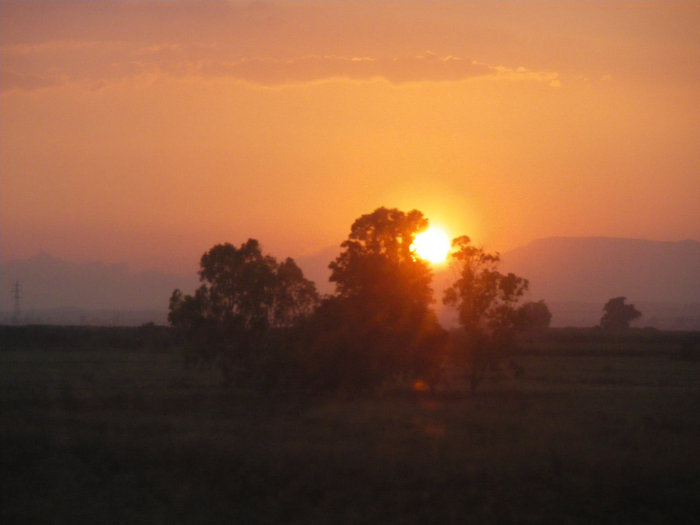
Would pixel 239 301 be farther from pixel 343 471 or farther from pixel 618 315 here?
pixel 618 315

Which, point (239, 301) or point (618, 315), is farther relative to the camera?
point (618, 315)

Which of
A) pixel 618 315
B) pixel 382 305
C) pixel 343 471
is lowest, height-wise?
pixel 343 471

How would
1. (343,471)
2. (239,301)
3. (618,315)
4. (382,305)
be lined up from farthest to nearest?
(618,315) < (239,301) < (382,305) < (343,471)

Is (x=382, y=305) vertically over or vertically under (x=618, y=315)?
under

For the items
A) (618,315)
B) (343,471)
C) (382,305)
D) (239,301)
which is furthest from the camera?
(618,315)

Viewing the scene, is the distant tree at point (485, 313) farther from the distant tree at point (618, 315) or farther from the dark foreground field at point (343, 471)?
the distant tree at point (618, 315)

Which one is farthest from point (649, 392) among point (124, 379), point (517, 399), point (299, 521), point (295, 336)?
point (299, 521)

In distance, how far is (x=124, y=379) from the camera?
137ft

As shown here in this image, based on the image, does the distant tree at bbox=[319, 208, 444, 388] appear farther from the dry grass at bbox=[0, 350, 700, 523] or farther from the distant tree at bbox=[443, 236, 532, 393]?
the dry grass at bbox=[0, 350, 700, 523]

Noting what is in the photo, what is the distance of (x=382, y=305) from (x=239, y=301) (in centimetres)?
797

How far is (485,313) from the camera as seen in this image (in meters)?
42.7

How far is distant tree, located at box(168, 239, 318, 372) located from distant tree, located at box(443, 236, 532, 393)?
8.10 m

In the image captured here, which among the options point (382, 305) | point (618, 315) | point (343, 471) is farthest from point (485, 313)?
point (618, 315)

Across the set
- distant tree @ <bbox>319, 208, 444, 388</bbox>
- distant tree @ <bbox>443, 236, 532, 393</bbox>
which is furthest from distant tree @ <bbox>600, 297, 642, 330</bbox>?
distant tree @ <bbox>319, 208, 444, 388</bbox>
